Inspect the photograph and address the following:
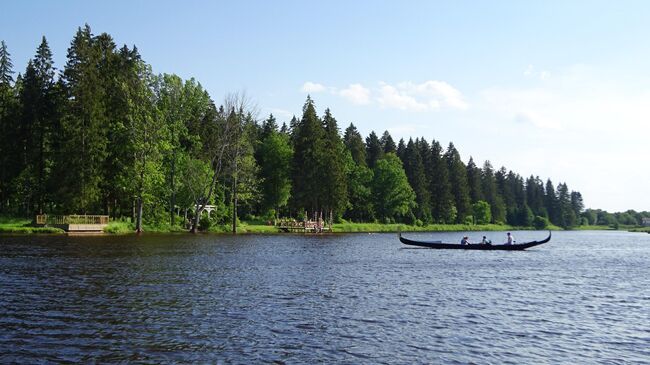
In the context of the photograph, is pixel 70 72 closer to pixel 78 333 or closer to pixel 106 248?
pixel 106 248

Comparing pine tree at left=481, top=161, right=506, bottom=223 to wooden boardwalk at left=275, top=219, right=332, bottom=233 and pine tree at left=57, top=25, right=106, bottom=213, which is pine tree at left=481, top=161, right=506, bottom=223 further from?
pine tree at left=57, top=25, right=106, bottom=213

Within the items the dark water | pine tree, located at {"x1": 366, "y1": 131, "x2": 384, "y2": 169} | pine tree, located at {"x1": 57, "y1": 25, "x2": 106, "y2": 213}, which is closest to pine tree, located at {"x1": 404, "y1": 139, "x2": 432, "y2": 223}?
pine tree, located at {"x1": 366, "y1": 131, "x2": 384, "y2": 169}

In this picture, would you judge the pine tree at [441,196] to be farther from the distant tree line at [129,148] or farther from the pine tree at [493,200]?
the distant tree line at [129,148]

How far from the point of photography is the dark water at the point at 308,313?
17047 mm

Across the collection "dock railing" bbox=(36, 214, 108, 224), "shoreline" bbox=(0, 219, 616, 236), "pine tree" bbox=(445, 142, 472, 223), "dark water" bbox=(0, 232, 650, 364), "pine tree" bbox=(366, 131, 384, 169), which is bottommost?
"dark water" bbox=(0, 232, 650, 364)

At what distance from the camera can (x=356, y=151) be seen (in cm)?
14088

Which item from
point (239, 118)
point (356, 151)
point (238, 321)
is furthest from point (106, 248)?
point (356, 151)

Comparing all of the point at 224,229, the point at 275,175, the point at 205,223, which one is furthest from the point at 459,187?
the point at 205,223

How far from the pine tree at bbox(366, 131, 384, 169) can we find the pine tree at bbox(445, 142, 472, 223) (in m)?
24.2

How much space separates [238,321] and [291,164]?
8563cm

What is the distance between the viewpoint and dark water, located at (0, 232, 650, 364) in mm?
17047

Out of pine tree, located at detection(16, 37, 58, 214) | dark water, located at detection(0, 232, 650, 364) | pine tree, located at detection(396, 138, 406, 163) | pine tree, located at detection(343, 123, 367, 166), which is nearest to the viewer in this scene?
dark water, located at detection(0, 232, 650, 364)

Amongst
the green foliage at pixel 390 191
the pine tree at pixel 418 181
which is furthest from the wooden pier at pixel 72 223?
the pine tree at pixel 418 181

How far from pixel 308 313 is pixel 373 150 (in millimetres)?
132757
